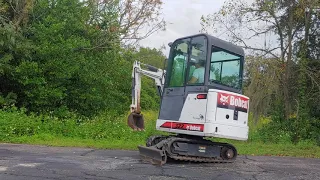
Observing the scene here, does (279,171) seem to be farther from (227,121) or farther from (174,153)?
(174,153)

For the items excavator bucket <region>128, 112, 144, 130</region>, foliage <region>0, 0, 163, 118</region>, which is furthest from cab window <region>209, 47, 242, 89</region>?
foliage <region>0, 0, 163, 118</region>

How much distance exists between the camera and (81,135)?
15.8 m

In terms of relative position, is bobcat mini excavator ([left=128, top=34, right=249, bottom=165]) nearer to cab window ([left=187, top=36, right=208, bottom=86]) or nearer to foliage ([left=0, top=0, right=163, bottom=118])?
Answer: cab window ([left=187, top=36, right=208, bottom=86])

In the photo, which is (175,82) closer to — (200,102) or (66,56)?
(200,102)

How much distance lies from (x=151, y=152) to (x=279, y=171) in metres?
3.09

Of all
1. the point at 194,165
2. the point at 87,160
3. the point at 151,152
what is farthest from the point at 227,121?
the point at 87,160

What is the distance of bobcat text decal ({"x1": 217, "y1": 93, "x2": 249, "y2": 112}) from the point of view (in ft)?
32.8

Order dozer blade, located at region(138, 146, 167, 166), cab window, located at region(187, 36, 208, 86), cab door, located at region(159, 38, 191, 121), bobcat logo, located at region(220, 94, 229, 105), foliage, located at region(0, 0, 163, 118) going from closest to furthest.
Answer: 1. dozer blade, located at region(138, 146, 167, 166)
2. bobcat logo, located at region(220, 94, 229, 105)
3. cab window, located at region(187, 36, 208, 86)
4. cab door, located at region(159, 38, 191, 121)
5. foliage, located at region(0, 0, 163, 118)

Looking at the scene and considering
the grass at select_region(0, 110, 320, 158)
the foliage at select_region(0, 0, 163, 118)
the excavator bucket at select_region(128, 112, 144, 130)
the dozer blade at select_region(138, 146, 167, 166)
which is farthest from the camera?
the foliage at select_region(0, 0, 163, 118)

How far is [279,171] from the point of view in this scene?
948 cm

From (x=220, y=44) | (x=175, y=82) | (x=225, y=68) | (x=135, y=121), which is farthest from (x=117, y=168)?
(x=220, y=44)

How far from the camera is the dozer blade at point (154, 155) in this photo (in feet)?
32.3

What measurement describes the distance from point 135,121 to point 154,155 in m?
2.39

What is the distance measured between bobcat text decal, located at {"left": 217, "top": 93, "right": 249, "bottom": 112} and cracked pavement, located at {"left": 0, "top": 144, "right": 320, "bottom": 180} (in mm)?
1465
